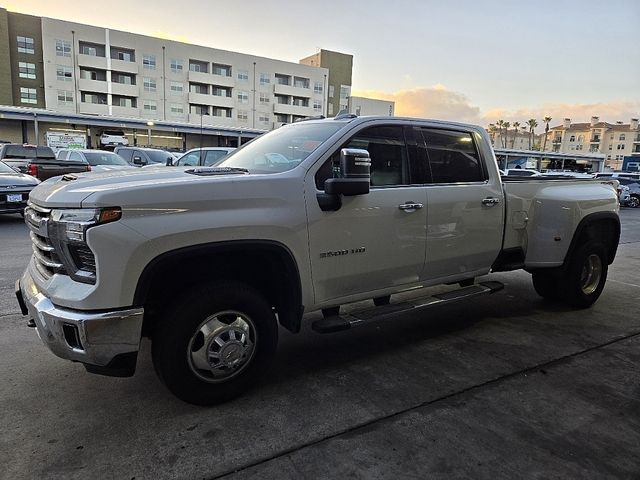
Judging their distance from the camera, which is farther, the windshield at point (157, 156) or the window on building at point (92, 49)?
the window on building at point (92, 49)

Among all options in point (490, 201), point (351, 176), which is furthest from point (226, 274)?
point (490, 201)

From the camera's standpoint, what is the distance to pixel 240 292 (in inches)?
123

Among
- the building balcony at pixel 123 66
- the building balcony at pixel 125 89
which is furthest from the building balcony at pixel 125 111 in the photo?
the building balcony at pixel 123 66

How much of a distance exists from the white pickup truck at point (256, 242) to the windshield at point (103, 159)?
13.7 metres

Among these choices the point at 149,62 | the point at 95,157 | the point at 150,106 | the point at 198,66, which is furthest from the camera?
the point at 198,66

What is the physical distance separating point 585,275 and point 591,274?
0.12 metres

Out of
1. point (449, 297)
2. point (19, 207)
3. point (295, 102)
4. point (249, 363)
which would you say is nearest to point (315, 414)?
point (249, 363)

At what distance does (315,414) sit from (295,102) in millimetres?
78086

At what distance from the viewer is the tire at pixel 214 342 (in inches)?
115

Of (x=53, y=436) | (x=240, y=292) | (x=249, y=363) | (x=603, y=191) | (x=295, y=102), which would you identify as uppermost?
(x=295, y=102)

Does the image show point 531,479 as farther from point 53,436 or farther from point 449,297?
point 53,436

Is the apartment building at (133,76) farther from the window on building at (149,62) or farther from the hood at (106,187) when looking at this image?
the hood at (106,187)

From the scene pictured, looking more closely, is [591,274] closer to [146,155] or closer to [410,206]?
[410,206]

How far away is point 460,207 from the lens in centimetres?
430
